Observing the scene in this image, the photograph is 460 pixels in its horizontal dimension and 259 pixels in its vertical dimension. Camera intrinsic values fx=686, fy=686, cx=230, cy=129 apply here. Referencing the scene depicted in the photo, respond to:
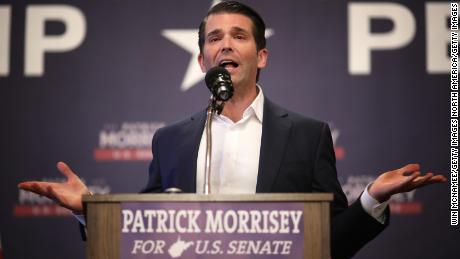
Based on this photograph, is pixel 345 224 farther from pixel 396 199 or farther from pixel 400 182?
pixel 396 199

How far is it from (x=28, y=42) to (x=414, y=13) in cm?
211

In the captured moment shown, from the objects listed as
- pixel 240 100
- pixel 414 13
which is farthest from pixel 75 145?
pixel 414 13

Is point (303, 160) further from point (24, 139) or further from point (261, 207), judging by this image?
point (24, 139)

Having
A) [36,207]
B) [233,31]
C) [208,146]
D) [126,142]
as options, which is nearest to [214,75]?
[208,146]

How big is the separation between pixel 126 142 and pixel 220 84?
1.71m

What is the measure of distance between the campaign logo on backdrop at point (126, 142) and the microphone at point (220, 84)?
1641mm

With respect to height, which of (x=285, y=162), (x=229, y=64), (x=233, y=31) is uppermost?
(x=233, y=31)

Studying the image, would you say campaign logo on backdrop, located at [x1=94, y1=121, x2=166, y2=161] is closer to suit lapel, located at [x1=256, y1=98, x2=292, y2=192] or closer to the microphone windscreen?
suit lapel, located at [x1=256, y1=98, x2=292, y2=192]

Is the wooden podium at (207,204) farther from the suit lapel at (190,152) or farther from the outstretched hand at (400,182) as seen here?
the suit lapel at (190,152)

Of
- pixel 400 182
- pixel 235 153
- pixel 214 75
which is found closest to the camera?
pixel 400 182

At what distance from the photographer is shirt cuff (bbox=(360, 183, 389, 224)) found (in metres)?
2.03

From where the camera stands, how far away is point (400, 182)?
1.91 meters

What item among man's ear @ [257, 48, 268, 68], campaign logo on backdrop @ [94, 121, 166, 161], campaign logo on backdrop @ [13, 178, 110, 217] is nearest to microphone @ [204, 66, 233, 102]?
man's ear @ [257, 48, 268, 68]

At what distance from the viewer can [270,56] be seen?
3.67 meters
